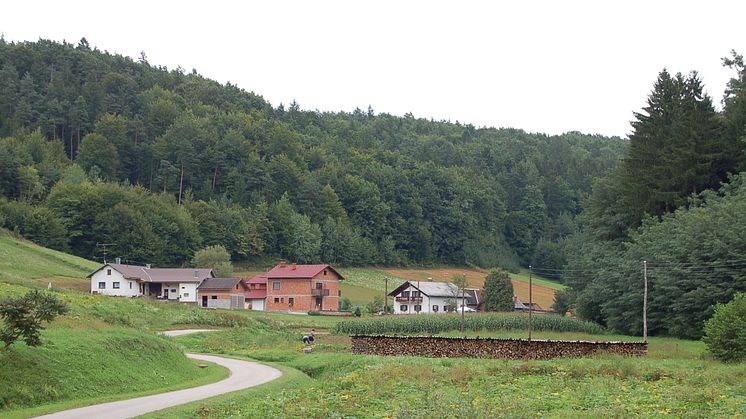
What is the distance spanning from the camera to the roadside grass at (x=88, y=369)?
21719mm

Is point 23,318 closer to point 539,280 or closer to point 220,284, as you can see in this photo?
point 220,284

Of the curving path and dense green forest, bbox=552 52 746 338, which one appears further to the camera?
dense green forest, bbox=552 52 746 338

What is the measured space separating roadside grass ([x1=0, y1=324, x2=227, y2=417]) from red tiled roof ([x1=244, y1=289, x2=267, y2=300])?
67.2 m

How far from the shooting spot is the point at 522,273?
145750 mm

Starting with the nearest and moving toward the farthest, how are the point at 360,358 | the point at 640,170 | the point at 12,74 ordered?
the point at 360,358, the point at 640,170, the point at 12,74

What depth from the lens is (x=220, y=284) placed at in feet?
318

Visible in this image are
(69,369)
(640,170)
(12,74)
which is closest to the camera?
(69,369)

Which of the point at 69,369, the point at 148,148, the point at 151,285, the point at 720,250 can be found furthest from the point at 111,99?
the point at 69,369

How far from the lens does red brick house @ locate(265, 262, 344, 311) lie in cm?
9575

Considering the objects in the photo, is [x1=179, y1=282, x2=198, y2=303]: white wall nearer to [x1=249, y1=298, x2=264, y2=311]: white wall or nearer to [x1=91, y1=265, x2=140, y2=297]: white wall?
[x1=91, y1=265, x2=140, y2=297]: white wall

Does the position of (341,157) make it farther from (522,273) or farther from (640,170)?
(640,170)

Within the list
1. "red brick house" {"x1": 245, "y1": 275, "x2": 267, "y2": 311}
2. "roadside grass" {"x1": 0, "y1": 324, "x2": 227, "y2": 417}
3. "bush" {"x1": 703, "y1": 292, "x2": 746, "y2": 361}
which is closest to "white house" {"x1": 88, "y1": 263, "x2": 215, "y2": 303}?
"red brick house" {"x1": 245, "y1": 275, "x2": 267, "y2": 311}

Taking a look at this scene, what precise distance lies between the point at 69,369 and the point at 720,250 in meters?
39.1

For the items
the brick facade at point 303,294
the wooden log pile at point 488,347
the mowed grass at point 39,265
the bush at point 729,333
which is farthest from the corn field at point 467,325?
the brick facade at point 303,294
